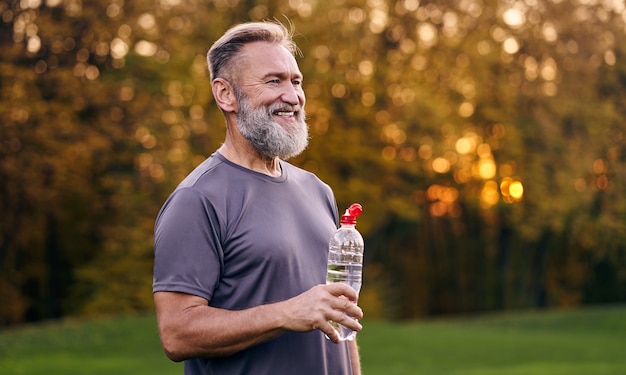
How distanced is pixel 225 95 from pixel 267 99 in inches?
6.8

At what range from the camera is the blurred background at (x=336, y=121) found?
2561 cm

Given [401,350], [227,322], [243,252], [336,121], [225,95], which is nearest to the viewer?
[227,322]

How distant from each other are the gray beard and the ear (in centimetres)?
3

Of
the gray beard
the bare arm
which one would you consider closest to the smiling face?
the gray beard

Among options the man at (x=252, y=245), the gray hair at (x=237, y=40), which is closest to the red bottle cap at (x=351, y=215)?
the man at (x=252, y=245)

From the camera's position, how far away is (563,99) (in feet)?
107

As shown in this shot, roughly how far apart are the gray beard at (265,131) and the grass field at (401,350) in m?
15.0

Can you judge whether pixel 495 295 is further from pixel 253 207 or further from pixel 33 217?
pixel 253 207

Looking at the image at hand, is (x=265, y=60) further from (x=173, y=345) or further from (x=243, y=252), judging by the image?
(x=173, y=345)

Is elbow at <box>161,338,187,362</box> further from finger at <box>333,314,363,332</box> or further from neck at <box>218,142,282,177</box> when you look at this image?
neck at <box>218,142,282,177</box>

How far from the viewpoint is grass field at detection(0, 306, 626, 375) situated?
62.2 feet

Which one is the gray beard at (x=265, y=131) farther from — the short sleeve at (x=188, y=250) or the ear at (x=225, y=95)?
the short sleeve at (x=188, y=250)

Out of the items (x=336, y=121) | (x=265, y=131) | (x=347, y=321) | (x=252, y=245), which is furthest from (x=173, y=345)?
(x=336, y=121)

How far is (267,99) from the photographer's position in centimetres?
358
